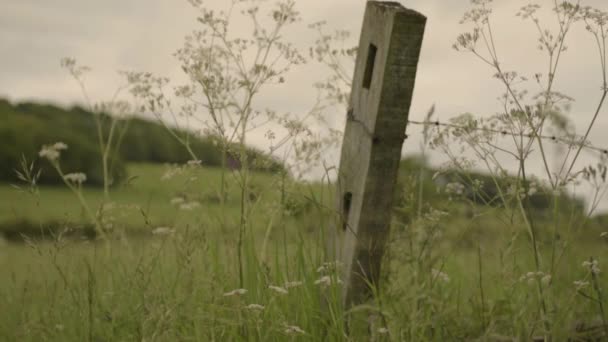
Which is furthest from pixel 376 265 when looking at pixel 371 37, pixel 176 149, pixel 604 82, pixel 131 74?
pixel 176 149

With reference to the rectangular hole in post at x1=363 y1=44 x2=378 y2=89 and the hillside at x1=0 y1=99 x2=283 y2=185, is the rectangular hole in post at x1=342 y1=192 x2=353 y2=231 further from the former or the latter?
the hillside at x1=0 y1=99 x2=283 y2=185

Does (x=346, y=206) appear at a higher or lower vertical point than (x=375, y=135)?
lower

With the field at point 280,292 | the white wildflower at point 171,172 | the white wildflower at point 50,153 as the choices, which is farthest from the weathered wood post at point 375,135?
the white wildflower at point 50,153

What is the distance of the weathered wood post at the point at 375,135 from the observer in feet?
12.0

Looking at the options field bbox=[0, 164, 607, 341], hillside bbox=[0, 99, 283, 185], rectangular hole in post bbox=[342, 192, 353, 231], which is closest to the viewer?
field bbox=[0, 164, 607, 341]

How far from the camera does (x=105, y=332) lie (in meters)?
4.00

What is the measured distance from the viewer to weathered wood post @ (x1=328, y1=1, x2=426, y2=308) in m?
3.66

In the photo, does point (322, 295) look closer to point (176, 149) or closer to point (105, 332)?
point (105, 332)

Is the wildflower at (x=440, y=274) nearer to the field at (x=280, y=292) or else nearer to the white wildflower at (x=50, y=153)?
the field at (x=280, y=292)

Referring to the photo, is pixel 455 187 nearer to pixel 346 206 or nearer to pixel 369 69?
pixel 346 206

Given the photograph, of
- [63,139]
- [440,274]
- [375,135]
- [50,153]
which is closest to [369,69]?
[375,135]

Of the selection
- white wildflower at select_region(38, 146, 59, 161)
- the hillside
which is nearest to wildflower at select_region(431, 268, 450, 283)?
white wildflower at select_region(38, 146, 59, 161)

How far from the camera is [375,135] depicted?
3689 millimetres

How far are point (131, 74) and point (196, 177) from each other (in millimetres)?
1087
